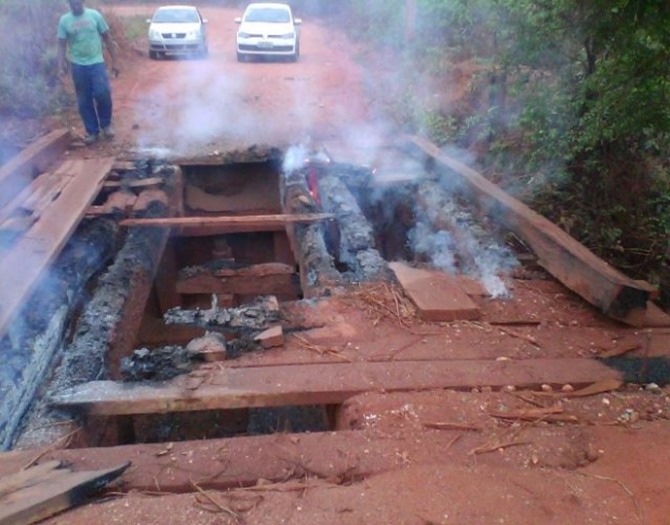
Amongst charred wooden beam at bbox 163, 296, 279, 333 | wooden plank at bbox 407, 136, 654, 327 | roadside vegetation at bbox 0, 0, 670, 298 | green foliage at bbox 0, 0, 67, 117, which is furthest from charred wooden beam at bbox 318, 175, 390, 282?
green foliage at bbox 0, 0, 67, 117

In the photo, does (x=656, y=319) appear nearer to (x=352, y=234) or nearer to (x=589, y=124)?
(x=589, y=124)

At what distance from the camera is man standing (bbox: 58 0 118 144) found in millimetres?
7852

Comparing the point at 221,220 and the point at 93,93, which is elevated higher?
the point at 93,93

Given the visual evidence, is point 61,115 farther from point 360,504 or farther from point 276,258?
point 360,504

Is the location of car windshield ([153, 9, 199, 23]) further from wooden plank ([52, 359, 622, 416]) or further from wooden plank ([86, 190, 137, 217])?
wooden plank ([52, 359, 622, 416])

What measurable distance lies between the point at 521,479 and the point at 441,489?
0.39m

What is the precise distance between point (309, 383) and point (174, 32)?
1713 cm

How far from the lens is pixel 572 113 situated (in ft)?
20.7

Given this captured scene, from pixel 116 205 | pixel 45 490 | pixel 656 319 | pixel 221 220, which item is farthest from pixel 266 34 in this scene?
pixel 45 490

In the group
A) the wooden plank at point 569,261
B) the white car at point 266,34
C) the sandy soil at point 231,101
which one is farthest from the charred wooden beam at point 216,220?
the white car at point 266,34

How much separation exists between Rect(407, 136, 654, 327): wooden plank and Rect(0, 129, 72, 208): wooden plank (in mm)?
4984

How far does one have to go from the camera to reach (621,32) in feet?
13.9

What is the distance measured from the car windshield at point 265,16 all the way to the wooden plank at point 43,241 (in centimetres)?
1255

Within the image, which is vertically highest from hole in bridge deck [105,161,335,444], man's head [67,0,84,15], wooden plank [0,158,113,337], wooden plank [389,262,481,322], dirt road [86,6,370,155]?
man's head [67,0,84,15]
